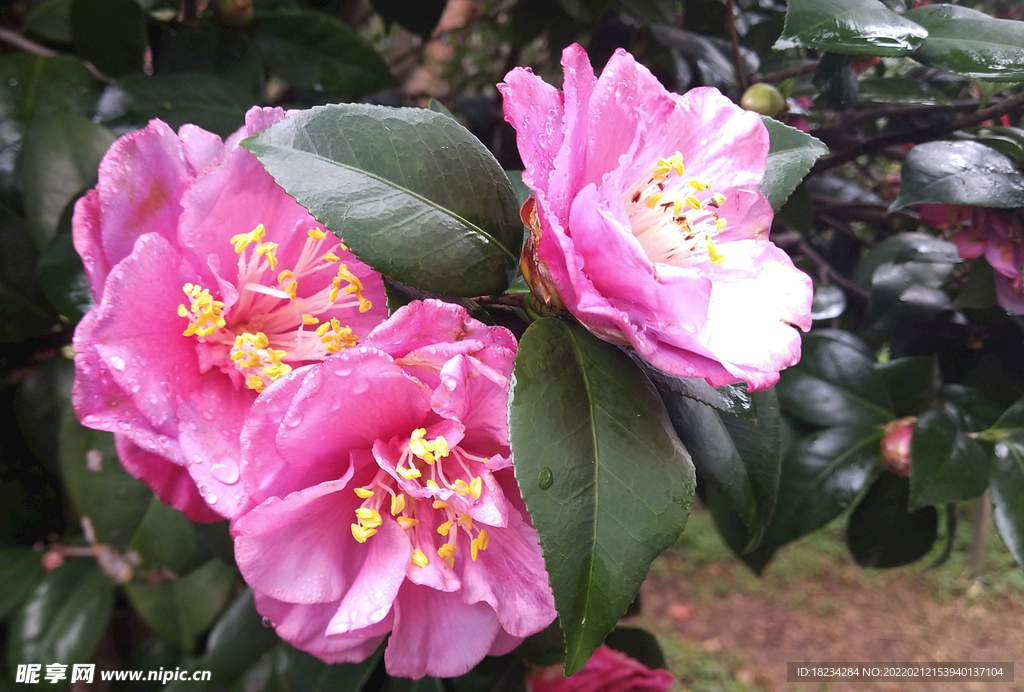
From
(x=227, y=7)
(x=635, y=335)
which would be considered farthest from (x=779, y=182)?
(x=227, y=7)

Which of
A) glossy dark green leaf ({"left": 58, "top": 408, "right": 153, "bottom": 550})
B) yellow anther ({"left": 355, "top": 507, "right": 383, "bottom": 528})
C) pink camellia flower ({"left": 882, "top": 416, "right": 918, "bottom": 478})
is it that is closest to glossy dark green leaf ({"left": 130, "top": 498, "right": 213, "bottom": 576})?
glossy dark green leaf ({"left": 58, "top": 408, "right": 153, "bottom": 550})

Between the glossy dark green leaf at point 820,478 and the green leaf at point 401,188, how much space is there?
62 centimetres

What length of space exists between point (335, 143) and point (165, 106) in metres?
0.55

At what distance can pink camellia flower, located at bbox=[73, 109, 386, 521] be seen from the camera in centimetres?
50

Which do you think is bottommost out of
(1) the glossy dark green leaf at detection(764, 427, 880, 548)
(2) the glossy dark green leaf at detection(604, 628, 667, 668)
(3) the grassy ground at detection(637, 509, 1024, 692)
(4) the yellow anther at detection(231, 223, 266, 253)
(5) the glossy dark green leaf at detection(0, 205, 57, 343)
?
(3) the grassy ground at detection(637, 509, 1024, 692)

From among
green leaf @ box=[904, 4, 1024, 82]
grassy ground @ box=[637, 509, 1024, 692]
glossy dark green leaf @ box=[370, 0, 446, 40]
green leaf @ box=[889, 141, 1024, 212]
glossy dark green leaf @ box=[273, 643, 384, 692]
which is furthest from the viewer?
grassy ground @ box=[637, 509, 1024, 692]

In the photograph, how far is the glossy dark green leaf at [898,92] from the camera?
0.85 metres

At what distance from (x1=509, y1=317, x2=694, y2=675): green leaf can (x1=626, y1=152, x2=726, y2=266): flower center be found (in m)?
0.11

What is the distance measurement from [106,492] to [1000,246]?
1.16 m

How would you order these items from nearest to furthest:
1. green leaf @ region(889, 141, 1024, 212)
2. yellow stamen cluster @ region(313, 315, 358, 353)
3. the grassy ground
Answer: yellow stamen cluster @ region(313, 315, 358, 353) < green leaf @ region(889, 141, 1024, 212) < the grassy ground

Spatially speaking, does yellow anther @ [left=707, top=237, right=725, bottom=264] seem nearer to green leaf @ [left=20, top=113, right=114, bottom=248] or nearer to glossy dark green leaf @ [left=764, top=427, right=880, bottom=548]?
glossy dark green leaf @ [left=764, top=427, right=880, bottom=548]

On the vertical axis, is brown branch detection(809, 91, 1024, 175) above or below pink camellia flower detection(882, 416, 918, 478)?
above

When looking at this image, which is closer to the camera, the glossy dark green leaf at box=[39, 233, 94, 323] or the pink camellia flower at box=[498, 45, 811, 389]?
the pink camellia flower at box=[498, 45, 811, 389]

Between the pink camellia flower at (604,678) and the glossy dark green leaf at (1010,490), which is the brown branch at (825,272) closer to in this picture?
the glossy dark green leaf at (1010,490)
